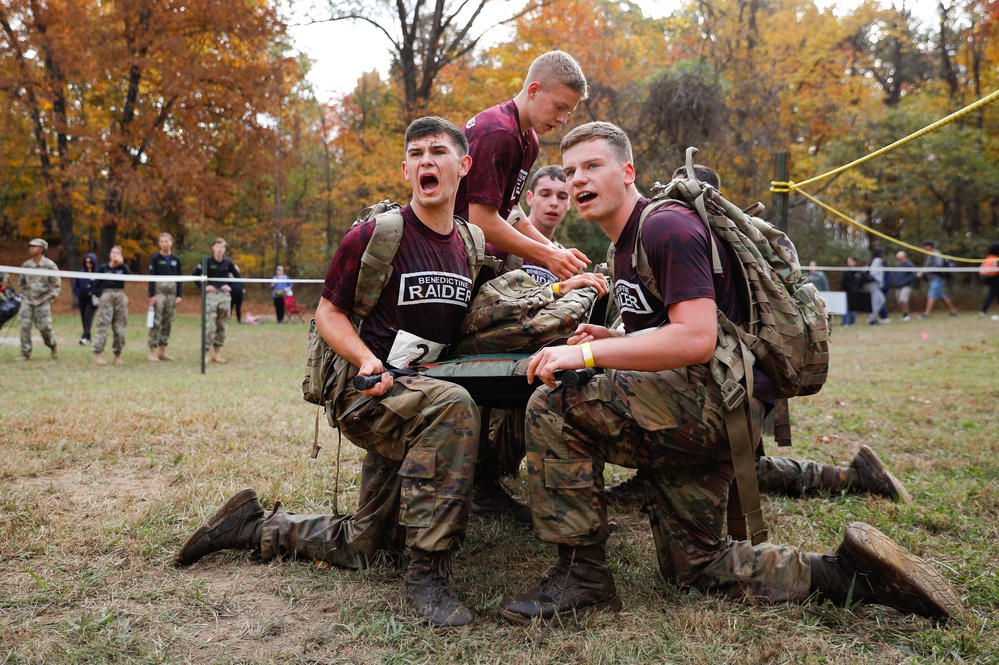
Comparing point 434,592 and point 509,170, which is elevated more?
point 509,170

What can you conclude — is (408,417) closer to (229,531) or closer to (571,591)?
(571,591)

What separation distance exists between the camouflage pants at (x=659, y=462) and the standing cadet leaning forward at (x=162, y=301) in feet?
33.1

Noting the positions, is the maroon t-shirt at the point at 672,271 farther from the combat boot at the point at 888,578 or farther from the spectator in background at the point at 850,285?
the spectator in background at the point at 850,285

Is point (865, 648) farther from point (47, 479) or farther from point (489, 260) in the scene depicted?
point (47, 479)

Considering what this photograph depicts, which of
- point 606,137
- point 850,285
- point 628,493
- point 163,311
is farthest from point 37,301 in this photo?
point 850,285

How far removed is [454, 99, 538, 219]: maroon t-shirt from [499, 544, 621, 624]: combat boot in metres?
1.93

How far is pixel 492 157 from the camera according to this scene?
159 inches

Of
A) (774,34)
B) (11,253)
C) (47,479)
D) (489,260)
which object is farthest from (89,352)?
(11,253)

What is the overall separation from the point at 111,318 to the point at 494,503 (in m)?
9.41

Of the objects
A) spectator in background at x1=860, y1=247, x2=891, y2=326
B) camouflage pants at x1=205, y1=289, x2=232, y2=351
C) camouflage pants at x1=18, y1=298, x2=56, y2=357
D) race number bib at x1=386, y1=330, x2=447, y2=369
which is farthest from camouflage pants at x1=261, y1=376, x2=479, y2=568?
spectator in background at x1=860, y1=247, x2=891, y2=326

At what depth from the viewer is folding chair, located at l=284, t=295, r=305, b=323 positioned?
23922mm

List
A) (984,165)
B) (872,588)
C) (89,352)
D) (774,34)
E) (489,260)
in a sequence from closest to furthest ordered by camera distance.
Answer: (872,588), (489,260), (89,352), (774,34), (984,165)

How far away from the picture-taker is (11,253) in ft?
108

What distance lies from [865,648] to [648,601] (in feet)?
2.57
